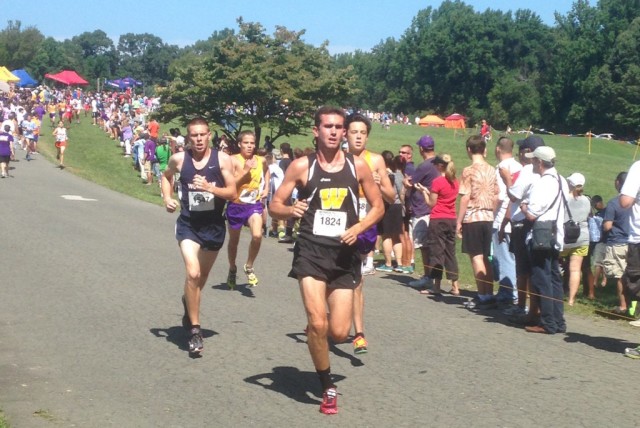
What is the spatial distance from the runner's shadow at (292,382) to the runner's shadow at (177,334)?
4.30ft

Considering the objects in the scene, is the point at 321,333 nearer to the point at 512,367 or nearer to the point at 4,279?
the point at 512,367

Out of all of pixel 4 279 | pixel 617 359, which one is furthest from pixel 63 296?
pixel 617 359

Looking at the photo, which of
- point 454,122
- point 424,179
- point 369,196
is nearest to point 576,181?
point 424,179

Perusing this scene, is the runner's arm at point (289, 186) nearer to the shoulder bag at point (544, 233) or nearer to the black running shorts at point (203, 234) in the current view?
the black running shorts at point (203, 234)

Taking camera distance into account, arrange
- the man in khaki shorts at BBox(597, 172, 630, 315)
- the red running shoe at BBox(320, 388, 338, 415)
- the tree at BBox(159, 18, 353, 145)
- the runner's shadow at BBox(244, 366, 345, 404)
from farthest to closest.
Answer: the tree at BBox(159, 18, 353, 145) < the man in khaki shorts at BBox(597, 172, 630, 315) < the runner's shadow at BBox(244, 366, 345, 404) < the red running shoe at BBox(320, 388, 338, 415)

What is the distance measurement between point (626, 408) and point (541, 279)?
3.01 meters

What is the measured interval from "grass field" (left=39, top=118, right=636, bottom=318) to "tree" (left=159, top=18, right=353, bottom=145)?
3397 millimetres

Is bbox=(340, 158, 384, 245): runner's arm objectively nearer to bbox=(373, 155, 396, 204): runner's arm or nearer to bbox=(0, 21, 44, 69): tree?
bbox=(373, 155, 396, 204): runner's arm

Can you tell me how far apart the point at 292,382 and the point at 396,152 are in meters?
41.9

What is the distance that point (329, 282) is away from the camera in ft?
22.6

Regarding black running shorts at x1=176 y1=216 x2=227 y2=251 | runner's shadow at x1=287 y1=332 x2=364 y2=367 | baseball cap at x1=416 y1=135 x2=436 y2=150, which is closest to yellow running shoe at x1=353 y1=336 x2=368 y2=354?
runner's shadow at x1=287 y1=332 x2=364 y2=367

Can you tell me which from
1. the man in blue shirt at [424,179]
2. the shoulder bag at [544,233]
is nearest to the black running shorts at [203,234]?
the shoulder bag at [544,233]

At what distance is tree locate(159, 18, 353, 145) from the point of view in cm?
3300

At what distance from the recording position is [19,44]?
174 meters
